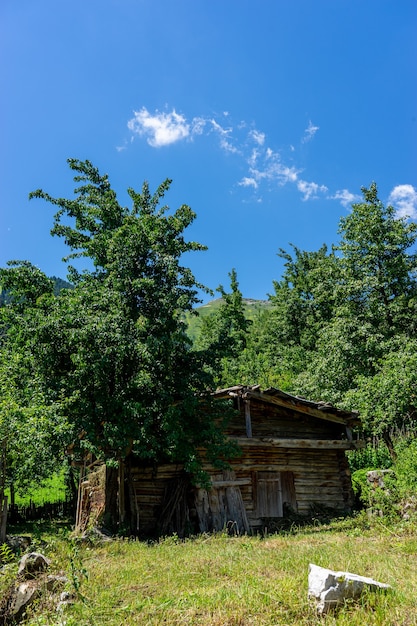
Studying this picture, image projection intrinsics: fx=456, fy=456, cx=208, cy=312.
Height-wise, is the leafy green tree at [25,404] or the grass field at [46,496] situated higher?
the leafy green tree at [25,404]

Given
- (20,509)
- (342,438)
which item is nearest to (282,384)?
(342,438)

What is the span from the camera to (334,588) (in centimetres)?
519

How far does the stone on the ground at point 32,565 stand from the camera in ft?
23.1

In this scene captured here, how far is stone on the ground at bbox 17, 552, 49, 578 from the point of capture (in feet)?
23.1

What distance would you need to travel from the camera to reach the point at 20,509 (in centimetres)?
2734

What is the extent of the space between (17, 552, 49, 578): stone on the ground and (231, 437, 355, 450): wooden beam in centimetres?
853

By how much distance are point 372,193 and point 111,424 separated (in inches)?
931

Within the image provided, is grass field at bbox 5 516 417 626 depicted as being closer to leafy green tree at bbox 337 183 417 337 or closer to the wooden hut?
the wooden hut

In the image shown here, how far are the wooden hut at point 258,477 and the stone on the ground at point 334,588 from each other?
10.2 m

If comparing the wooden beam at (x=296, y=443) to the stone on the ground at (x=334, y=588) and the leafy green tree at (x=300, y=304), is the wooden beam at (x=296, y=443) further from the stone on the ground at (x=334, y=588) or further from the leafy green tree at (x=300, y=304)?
the leafy green tree at (x=300, y=304)

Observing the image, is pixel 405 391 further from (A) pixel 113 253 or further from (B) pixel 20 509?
(B) pixel 20 509

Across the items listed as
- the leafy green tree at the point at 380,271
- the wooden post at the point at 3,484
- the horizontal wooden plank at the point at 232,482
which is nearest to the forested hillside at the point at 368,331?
the leafy green tree at the point at 380,271

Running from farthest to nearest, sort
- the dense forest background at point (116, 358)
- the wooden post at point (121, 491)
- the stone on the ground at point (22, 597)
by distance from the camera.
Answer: the wooden post at point (121, 491) → the dense forest background at point (116, 358) → the stone on the ground at point (22, 597)

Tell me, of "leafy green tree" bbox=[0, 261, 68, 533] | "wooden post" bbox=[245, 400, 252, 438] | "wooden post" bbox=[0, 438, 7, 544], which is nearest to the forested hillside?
"wooden post" bbox=[245, 400, 252, 438]
